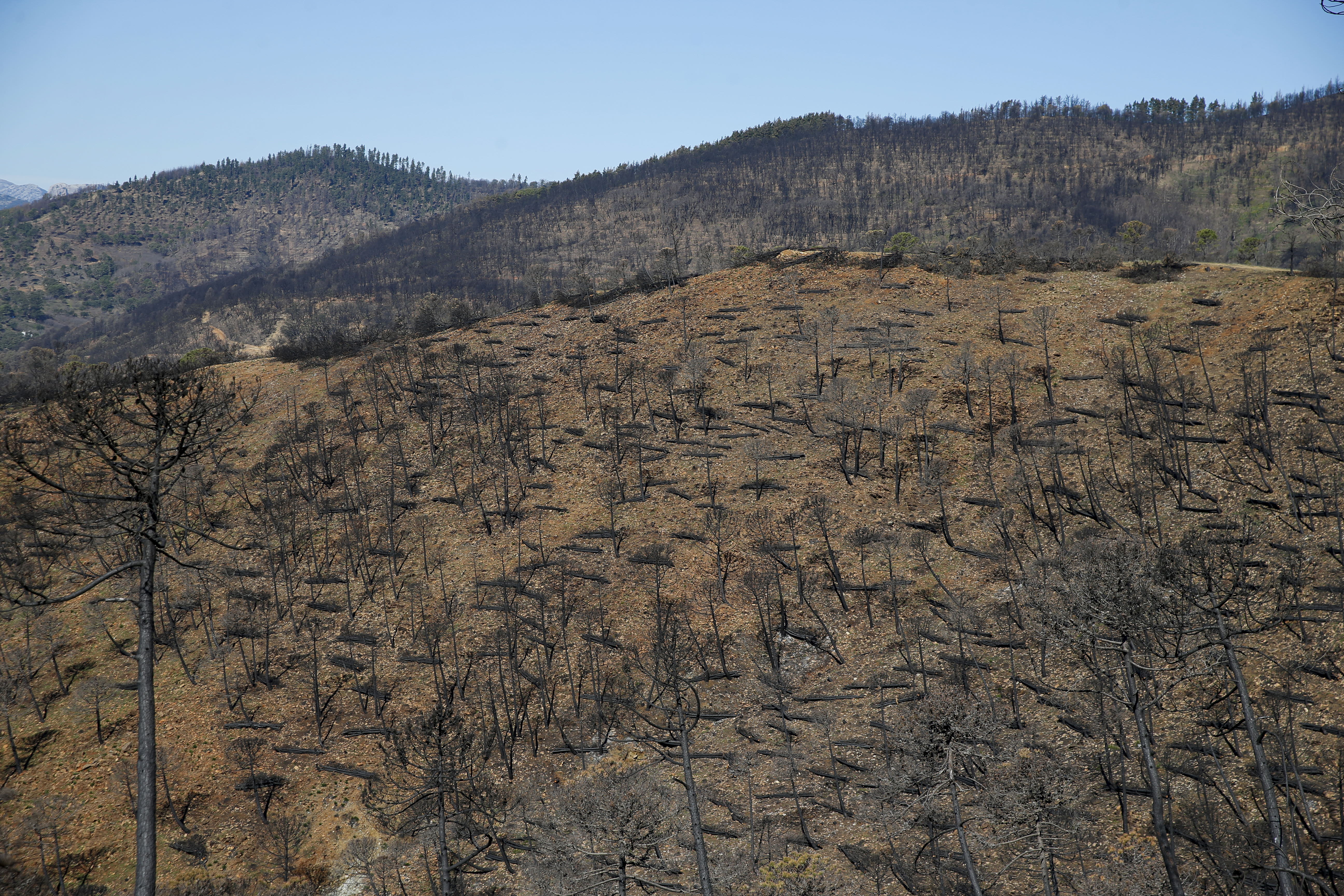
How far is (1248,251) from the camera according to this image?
10388cm

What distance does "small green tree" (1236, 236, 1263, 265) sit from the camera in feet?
329

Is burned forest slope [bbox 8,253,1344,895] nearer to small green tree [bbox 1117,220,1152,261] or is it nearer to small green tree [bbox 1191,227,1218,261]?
small green tree [bbox 1117,220,1152,261]

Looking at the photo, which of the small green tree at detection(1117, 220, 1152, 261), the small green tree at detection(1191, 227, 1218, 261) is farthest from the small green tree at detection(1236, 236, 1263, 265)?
the small green tree at detection(1117, 220, 1152, 261)

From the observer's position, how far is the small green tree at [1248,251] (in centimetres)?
10031

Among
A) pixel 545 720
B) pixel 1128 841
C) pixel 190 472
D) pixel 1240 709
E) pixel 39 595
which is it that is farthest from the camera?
pixel 190 472

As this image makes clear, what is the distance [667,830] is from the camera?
2673 cm

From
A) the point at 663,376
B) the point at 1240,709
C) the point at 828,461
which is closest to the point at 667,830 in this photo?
the point at 1240,709

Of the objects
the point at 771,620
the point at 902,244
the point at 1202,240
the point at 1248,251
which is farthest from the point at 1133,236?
the point at 771,620

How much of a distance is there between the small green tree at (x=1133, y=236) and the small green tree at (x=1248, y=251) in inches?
485

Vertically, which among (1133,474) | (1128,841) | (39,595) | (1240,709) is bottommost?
(1128,841)

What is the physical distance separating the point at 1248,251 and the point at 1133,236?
15.0m

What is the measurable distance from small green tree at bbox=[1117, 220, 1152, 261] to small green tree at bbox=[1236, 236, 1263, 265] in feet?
40.4

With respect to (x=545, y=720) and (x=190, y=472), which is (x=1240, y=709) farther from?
(x=190, y=472)

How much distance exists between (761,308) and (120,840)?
74.0 metres
